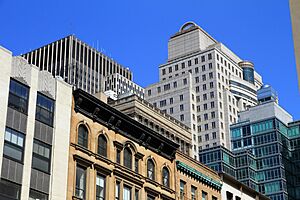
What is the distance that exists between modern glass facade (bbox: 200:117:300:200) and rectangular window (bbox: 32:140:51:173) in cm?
11422

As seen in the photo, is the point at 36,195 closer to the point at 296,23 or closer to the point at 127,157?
the point at 127,157

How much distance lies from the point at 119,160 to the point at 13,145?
1218 cm

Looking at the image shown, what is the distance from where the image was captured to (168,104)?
188500mm

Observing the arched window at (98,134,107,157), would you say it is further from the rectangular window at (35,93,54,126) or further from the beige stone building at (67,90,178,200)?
the rectangular window at (35,93,54,126)

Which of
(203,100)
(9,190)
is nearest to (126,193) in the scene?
(9,190)

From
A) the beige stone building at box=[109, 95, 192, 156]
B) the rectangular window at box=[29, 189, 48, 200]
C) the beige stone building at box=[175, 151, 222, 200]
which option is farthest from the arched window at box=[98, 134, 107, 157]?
the beige stone building at box=[109, 95, 192, 156]

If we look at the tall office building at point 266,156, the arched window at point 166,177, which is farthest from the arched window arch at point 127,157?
the tall office building at point 266,156

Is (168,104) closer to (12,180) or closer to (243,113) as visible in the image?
(243,113)

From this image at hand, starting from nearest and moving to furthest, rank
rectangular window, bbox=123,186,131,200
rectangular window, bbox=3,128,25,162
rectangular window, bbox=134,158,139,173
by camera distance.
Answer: rectangular window, bbox=3,128,25,162 → rectangular window, bbox=123,186,131,200 → rectangular window, bbox=134,158,139,173

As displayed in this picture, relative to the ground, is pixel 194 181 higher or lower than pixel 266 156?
lower

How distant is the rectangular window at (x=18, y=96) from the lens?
137 ft

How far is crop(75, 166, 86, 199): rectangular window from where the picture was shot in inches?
1802

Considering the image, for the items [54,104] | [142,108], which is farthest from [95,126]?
[142,108]

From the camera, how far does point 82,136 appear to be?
47.8 m
